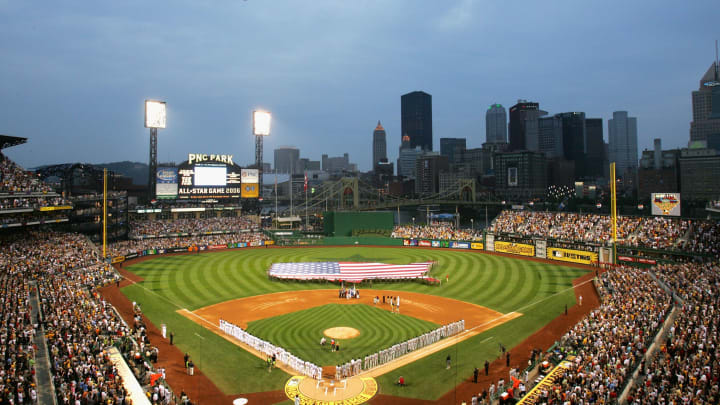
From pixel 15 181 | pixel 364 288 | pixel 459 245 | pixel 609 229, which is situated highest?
pixel 15 181

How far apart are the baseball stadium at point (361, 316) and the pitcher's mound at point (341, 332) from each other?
183mm

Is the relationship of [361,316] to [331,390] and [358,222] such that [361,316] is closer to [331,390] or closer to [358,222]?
[331,390]

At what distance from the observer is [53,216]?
153 ft

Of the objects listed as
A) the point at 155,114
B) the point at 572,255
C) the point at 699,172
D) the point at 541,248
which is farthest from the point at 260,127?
the point at 699,172

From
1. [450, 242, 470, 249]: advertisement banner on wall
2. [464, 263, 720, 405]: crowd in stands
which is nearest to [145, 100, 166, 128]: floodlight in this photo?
[450, 242, 470, 249]: advertisement banner on wall

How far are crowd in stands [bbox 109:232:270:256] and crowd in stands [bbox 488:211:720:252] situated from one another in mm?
36582

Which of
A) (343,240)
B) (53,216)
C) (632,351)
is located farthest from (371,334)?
(343,240)

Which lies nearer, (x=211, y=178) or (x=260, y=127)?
(x=211, y=178)

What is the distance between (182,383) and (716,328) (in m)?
23.9

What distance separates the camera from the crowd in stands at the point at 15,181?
41.1 meters

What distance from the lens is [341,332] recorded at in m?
27.3

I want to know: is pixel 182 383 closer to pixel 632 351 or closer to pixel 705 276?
pixel 632 351

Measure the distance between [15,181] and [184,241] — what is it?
25.0 meters

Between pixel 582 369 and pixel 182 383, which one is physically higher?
pixel 582 369
